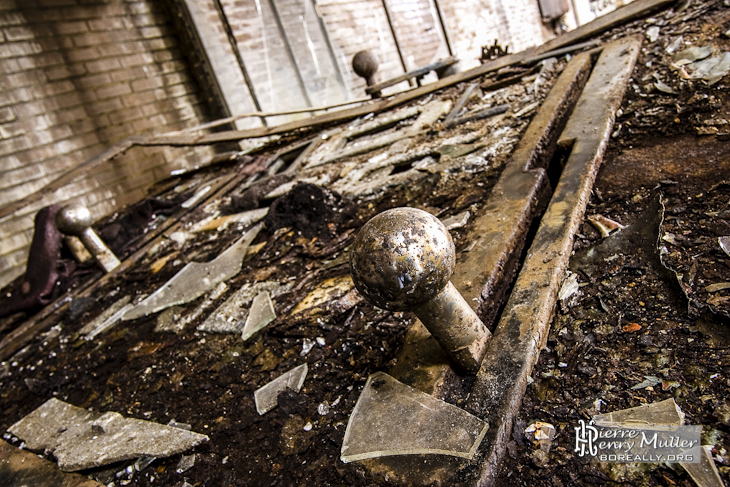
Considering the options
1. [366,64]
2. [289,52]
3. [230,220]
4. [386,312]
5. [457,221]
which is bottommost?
[386,312]

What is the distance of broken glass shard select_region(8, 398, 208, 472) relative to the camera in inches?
68.3

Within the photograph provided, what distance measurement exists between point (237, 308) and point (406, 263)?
154 cm

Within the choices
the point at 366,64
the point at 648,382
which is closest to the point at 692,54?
the point at 648,382

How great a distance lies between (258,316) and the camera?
2279 mm

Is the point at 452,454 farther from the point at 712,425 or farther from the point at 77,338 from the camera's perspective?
the point at 77,338

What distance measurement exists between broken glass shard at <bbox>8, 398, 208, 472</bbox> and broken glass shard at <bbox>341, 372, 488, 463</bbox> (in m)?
0.71

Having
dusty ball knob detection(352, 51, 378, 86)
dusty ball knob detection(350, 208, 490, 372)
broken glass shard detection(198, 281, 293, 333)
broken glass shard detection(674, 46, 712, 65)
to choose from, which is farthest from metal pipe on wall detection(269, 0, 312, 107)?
dusty ball knob detection(350, 208, 490, 372)

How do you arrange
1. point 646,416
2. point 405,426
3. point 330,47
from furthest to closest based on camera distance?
point 330,47 < point 405,426 < point 646,416

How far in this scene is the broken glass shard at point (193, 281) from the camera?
112 inches

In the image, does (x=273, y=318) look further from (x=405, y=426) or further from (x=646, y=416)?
(x=646, y=416)

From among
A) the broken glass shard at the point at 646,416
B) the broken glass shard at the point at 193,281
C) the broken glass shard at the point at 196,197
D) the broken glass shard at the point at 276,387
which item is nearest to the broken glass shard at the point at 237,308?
the broken glass shard at the point at 193,281

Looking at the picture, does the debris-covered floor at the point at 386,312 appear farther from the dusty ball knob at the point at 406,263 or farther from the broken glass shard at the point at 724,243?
the dusty ball knob at the point at 406,263

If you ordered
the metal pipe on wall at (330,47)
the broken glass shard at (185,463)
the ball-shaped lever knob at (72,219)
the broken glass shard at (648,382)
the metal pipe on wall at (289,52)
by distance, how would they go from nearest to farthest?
the broken glass shard at (648,382) → the broken glass shard at (185,463) → the ball-shaped lever knob at (72,219) → the metal pipe on wall at (289,52) → the metal pipe on wall at (330,47)

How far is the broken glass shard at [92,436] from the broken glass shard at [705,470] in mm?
1557
